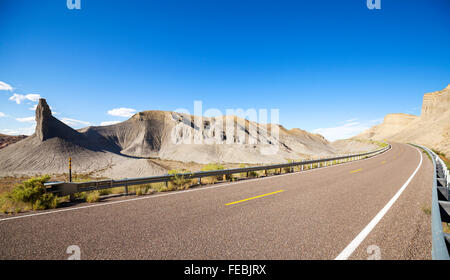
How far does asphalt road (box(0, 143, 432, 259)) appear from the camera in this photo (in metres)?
3.25

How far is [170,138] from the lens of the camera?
54.5 meters

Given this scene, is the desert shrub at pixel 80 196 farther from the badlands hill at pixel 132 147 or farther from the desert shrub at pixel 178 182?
the badlands hill at pixel 132 147

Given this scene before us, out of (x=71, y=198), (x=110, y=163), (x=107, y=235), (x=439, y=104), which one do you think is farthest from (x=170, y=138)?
(x=439, y=104)

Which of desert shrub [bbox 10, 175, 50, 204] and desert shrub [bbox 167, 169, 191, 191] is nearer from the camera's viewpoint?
desert shrub [bbox 10, 175, 50, 204]

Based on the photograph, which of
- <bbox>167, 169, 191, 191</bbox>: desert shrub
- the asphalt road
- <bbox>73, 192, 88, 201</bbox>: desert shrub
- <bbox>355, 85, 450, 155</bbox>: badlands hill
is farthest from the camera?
<bbox>355, 85, 450, 155</bbox>: badlands hill

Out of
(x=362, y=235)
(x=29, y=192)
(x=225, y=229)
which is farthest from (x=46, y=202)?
(x=362, y=235)

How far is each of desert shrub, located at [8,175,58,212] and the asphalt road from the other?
80 cm

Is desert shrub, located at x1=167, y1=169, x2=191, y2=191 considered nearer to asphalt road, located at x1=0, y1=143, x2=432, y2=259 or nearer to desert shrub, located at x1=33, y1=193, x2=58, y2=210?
asphalt road, located at x1=0, y1=143, x2=432, y2=259

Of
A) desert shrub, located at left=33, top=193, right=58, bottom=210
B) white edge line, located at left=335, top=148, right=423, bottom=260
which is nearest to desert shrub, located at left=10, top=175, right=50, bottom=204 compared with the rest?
desert shrub, located at left=33, top=193, right=58, bottom=210

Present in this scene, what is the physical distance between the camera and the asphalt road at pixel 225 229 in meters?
3.25

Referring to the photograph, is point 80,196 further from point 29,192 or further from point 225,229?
point 225,229

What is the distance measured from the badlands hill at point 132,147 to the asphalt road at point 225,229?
25681mm

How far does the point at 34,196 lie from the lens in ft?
19.6
